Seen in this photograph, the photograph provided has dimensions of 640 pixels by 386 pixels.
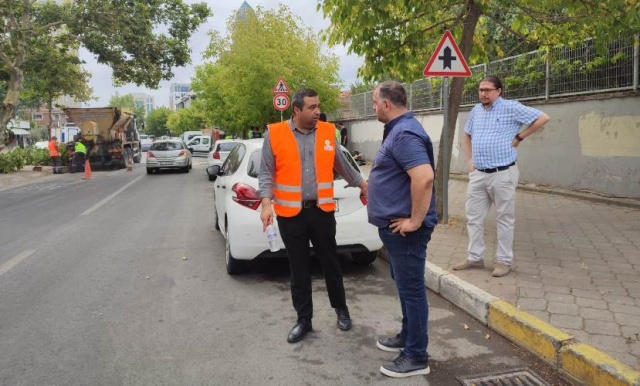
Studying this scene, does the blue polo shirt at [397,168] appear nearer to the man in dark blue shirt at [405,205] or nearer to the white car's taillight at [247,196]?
the man in dark blue shirt at [405,205]

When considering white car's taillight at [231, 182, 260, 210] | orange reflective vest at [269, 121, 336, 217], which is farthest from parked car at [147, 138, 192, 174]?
orange reflective vest at [269, 121, 336, 217]

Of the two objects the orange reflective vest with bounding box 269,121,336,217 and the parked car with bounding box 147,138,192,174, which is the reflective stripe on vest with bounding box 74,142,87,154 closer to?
the parked car with bounding box 147,138,192,174

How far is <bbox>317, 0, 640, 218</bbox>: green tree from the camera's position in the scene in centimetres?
666

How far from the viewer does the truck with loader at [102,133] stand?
23906 millimetres

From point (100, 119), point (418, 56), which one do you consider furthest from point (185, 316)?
point (100, 119)

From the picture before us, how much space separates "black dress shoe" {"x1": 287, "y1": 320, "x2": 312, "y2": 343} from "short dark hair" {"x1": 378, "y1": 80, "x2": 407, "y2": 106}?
180 cm

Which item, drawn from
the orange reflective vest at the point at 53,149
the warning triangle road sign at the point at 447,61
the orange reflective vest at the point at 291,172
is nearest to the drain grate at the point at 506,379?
the orange reflective vest at the point at 291,172

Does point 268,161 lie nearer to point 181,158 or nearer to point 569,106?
point 569,106

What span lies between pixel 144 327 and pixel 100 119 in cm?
2264

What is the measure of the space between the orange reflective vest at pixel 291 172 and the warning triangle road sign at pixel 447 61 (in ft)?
10.2

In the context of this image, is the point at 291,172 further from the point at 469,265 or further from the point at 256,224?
the point at 469,265

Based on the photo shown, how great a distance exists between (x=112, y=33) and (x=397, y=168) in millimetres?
20186

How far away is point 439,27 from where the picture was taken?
8.44 metres

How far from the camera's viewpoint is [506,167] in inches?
183
